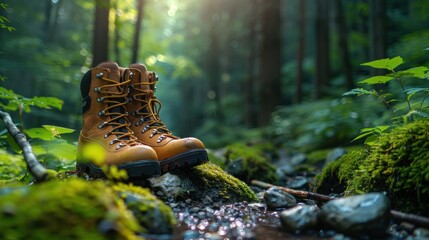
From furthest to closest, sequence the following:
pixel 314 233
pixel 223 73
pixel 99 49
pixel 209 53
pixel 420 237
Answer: pixel 223 73
pixel 209 53
pixel 99 49
pixel 314 233
pixel 420 237

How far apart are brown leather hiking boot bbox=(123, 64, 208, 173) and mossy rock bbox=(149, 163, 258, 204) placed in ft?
0.45

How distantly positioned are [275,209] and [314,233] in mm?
665

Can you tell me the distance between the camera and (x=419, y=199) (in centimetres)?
196

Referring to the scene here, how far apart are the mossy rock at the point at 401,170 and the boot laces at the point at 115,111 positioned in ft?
5.76

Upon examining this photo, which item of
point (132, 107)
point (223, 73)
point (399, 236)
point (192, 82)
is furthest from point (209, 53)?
point (399, 236)

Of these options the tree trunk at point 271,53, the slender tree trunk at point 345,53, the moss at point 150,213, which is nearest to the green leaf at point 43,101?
the moss at point 150,213

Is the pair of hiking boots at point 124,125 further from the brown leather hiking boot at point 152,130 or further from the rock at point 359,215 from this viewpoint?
the rock at point 359,215

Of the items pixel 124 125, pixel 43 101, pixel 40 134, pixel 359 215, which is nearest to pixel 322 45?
pixel 43 101

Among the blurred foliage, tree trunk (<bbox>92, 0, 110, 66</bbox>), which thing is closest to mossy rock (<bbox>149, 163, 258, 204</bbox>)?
the blurred foliage

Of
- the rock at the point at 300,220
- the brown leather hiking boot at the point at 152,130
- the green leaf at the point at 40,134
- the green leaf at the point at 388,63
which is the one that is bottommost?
the rock at the point at 300,220

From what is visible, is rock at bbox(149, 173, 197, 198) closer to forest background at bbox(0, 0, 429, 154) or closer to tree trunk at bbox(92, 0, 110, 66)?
forest background at bbox(0, 0, 429, 154)

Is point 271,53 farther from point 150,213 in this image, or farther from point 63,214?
point 63,214

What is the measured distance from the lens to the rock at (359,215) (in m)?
1.74

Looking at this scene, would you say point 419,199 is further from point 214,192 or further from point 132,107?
point 132,107
